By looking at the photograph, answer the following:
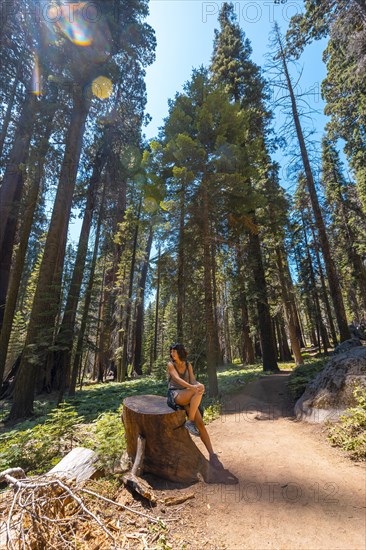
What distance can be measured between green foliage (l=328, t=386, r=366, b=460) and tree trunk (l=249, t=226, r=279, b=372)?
7.27 m

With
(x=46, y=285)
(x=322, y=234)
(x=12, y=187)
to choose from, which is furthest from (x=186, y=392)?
(x=12, y=187)

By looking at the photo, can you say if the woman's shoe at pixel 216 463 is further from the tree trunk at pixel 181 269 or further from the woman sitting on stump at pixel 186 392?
the tree trunk at pixel 181 269

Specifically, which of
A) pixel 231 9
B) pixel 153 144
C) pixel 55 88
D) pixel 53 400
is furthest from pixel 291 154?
pixel 53 400

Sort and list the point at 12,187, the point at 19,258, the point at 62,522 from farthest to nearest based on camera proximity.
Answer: the point at 12,187 < the point at 19,258 < the point at 62,522

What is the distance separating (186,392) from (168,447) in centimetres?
78

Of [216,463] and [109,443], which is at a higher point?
[109,443]

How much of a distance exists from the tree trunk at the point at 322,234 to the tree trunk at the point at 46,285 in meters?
9.69

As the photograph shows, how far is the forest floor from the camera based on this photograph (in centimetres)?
246

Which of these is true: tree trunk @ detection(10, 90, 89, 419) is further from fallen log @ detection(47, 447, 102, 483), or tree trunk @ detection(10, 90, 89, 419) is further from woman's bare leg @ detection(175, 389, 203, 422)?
woman's bare leg @ detection(175, 389, 203, 422)

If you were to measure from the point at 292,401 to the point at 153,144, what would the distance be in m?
10.3

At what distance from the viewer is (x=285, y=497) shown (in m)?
3.09

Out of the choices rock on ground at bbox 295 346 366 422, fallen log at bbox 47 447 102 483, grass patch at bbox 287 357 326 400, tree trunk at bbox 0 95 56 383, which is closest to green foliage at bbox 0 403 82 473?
fallen log at bbox 47 447 102 483

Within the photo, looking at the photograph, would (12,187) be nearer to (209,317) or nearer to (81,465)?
(209,317)

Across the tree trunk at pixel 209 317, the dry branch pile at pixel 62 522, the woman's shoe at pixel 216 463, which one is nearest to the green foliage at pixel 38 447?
the dry branch pile at pixel 62 522
